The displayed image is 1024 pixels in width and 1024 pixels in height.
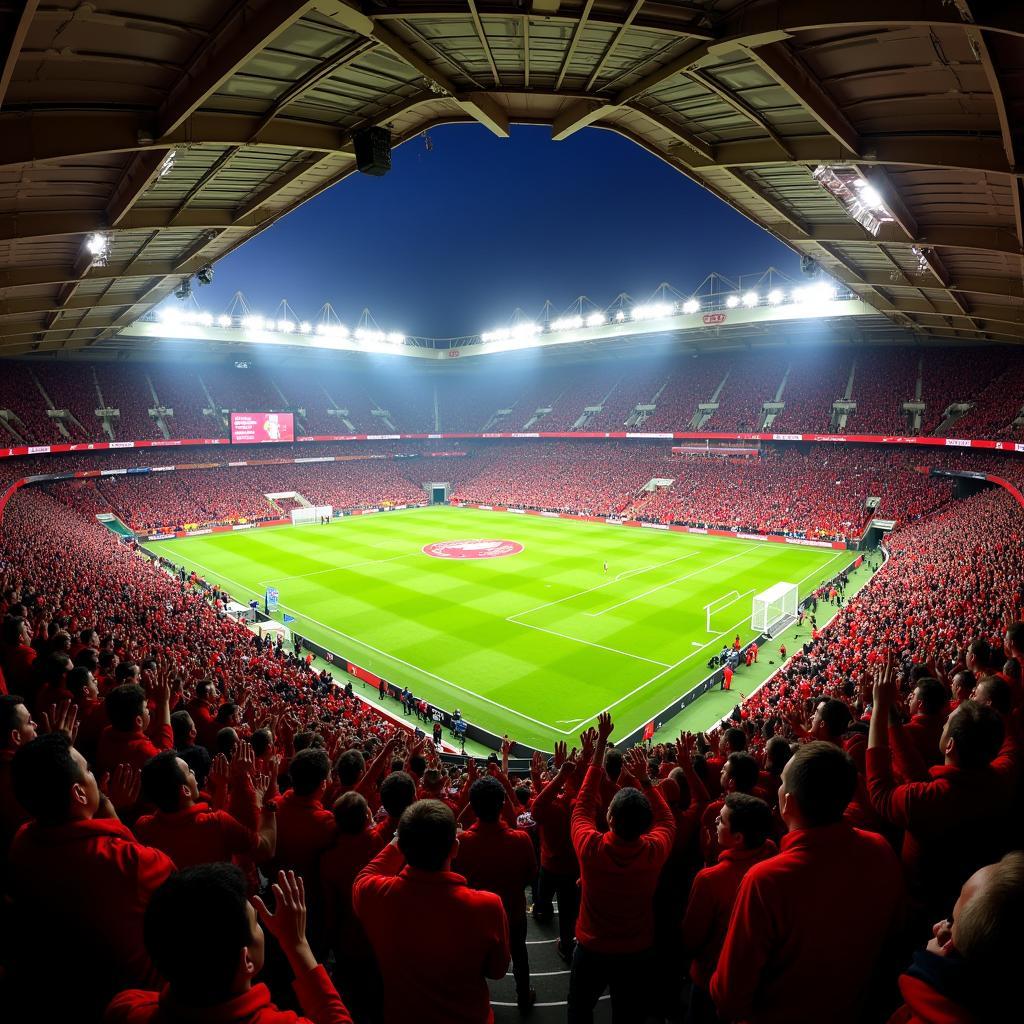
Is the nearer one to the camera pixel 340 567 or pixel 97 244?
pixel 97 244

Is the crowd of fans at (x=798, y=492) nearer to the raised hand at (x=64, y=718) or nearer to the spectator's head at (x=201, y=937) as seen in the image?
the raised hand at (x=64, y=718)

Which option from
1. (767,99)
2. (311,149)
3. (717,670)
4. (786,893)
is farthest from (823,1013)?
(717,670)

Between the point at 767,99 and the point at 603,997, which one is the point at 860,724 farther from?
the point at 767,99

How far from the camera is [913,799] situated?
12.8ft

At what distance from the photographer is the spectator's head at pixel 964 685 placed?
7.58 meters

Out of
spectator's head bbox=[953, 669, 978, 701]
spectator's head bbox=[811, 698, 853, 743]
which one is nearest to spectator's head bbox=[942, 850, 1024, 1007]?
spectator's head bbox=[811, 698, 853, 743]

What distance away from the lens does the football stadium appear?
2.75 metres

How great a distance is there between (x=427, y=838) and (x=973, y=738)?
3327 millimetres

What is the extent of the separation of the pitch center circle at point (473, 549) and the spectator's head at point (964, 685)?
108 feet

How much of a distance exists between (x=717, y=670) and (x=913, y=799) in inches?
756

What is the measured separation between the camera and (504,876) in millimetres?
4652

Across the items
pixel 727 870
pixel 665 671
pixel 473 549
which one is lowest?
pixel 665 671

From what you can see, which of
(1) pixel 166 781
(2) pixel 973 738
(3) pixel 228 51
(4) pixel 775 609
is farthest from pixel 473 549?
(2) pixel 973 738

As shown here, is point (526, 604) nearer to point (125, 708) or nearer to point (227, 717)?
point (227, 717)
